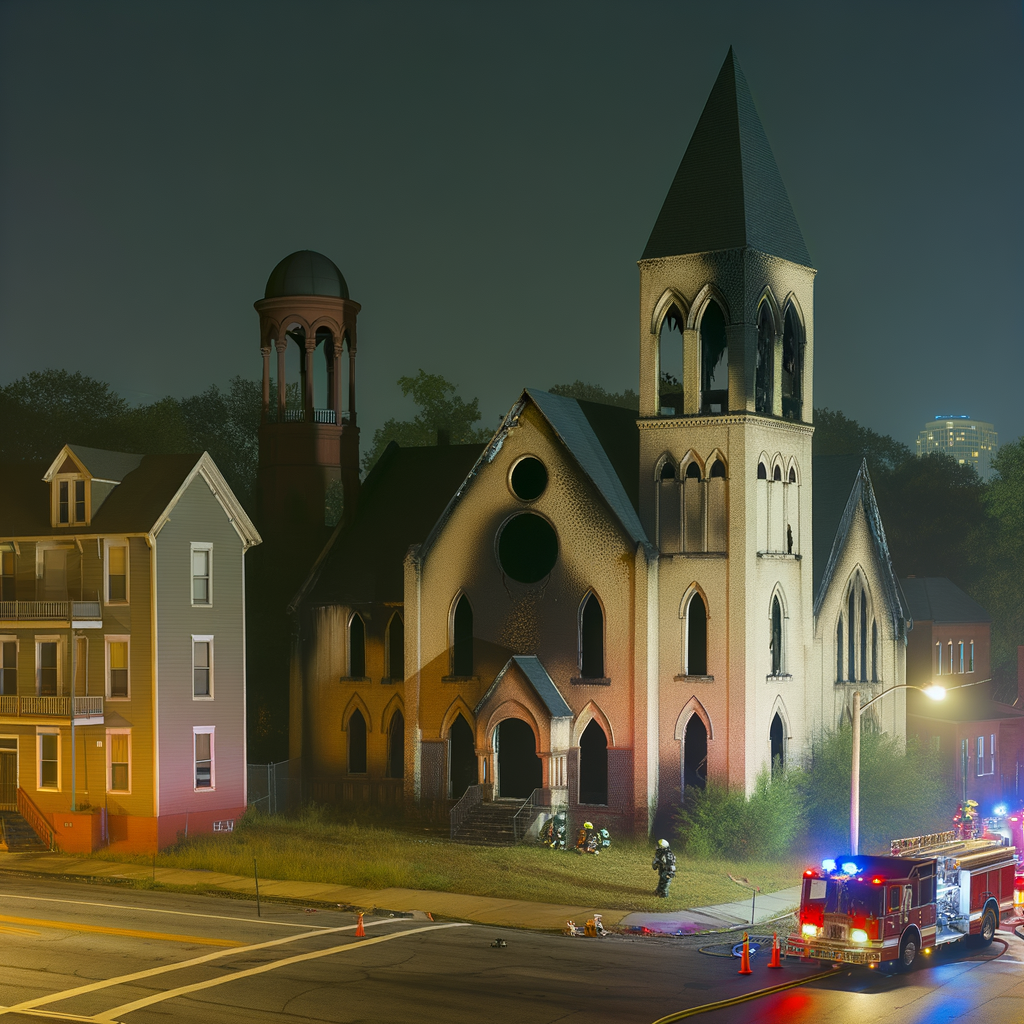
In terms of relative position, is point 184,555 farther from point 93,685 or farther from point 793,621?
point 793,621

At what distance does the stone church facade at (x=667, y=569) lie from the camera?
43.1 m

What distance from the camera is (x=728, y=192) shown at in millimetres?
44188

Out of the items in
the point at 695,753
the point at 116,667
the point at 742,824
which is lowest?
the point at 742,824

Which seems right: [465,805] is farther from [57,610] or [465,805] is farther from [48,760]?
[57,610]

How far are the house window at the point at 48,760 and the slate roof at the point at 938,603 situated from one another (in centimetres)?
3864

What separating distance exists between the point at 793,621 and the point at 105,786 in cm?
2132

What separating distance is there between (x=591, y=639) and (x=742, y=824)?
24.2 feet

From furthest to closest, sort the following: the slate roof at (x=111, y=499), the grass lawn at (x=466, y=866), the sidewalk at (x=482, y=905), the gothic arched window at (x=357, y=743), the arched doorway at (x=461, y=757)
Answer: the gothic arched window at (x=357, y=743) → the arched doorway at (x=461, y=757) → the slate roof at (x=111, y=499) → the grass lawn at (x=466, y=866) → the sidewalk at (x=482, y=905)

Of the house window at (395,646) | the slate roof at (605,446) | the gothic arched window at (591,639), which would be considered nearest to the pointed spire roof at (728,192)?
the slate roof at (605,446)

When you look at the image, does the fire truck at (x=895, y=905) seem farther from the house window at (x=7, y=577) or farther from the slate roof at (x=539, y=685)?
the house window at (x=7, y=577)

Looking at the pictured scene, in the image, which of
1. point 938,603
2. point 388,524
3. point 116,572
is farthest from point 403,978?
point 938,603

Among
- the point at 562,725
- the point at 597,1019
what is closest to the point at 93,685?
the point at 562,725

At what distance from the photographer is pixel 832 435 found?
11056 centimetres

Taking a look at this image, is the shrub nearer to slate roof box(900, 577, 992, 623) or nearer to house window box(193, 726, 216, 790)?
house window box(193, 726, 216, 790)
